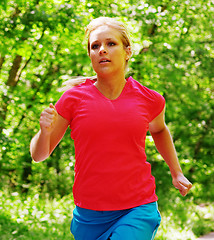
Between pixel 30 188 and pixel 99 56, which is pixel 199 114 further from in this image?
pixel 99 56

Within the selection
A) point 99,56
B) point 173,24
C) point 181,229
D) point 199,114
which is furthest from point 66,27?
point 199,114

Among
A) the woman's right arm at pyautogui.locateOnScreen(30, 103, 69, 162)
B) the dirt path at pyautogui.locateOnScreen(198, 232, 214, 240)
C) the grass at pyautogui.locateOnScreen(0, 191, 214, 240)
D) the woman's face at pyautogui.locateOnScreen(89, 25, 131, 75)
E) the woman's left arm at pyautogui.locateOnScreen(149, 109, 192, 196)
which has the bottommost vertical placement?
the dirt path at pyautogui.locateOnScreen(198, 232, 214, 240)

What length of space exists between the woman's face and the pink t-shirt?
0.18 meters

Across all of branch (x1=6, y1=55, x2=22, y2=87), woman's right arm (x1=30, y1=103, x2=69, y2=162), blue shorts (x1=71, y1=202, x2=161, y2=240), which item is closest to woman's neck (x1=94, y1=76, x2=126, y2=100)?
woman's right arm (x1=30, y1=103, x2=69, y2=162)

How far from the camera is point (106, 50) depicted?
2.61 meters

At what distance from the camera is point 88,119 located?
2480mm

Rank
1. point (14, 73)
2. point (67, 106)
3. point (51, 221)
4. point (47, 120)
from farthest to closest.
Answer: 1. point (14, 73)
2. point (51, 221)
3. point (67, 106)
4. point (47, 120)

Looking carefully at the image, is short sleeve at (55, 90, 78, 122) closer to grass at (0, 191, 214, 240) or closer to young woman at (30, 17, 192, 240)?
young woman at (30, 17, 192, 240)

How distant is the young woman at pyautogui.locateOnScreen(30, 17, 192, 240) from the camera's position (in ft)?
7.99

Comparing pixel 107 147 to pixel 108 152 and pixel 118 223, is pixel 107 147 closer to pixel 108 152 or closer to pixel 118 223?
pixel 108 152

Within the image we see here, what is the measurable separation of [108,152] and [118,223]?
1.28 feet

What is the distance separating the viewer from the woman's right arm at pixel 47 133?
2.31m

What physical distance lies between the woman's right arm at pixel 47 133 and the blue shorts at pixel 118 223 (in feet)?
1.35

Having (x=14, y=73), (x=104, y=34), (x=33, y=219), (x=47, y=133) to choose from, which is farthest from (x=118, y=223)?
(x=14, y=73)
